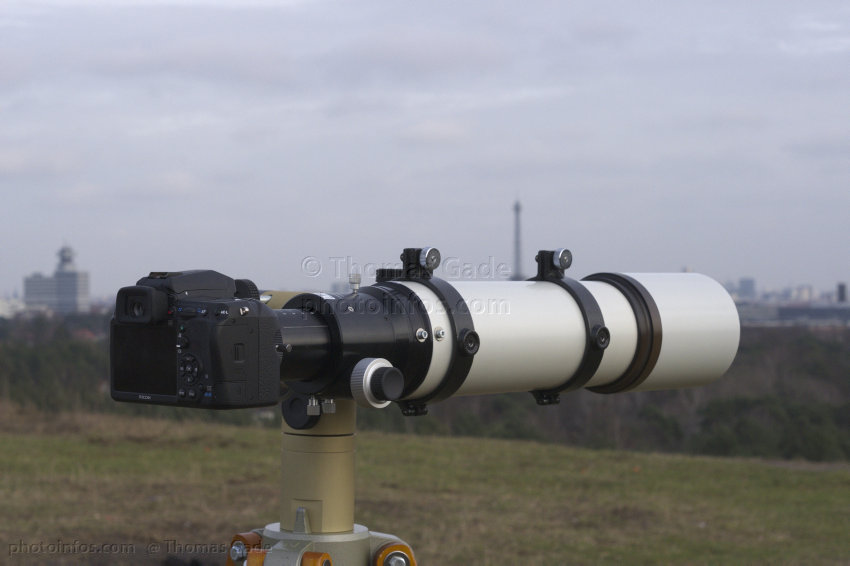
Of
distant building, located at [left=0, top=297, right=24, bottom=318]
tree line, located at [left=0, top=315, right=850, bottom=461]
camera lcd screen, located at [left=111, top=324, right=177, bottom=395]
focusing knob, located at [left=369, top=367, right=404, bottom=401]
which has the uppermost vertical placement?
→ camera lcd screen, located at [left=111, top=324, right=177, bottom=395]

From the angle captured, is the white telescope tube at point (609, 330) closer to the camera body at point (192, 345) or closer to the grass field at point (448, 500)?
the camera body at point (192, 345)

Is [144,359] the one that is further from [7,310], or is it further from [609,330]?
[7,310]

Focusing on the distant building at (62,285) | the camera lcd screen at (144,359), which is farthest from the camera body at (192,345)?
the distant building at (62,285)

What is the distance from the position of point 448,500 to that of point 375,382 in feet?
24.3

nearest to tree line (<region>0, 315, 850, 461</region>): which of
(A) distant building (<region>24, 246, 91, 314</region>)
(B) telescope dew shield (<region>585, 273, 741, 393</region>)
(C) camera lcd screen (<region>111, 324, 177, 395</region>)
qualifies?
(B) telescope dew shield (<region>585, 273, 741, 393</region>)

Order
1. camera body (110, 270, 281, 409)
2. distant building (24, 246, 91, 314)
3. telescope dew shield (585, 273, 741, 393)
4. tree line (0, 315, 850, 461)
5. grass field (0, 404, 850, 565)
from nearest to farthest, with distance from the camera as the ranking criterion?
camera body (110, 270, 281, 409) → telescope dew shield (585, 273, 741, 393) → grass field (0, 404, 850, 565) → tree line (0, 315, 850, 461) → distant building (24, 246, 91, 314)

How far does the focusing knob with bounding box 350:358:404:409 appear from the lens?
2.40m

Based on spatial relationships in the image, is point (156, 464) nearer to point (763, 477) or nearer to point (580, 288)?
point (763, 477)

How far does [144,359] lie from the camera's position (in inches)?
90.4

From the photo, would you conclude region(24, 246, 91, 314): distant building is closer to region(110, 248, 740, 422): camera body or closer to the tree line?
the tree line

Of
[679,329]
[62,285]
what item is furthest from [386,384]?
[62,285]

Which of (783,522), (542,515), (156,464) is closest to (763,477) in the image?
(783,522)

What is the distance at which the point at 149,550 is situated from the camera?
24.4 ft

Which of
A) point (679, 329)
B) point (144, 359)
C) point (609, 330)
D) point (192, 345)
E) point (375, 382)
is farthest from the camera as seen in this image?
point (679, 329)
